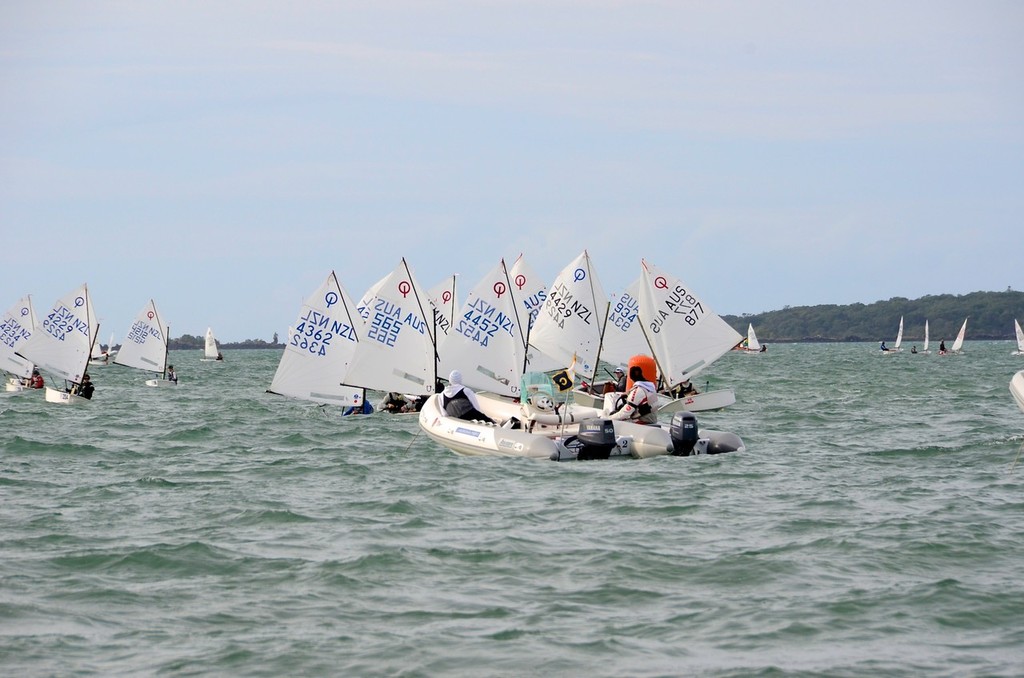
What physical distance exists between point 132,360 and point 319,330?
24298mm

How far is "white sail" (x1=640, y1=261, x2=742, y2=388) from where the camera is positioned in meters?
32.5

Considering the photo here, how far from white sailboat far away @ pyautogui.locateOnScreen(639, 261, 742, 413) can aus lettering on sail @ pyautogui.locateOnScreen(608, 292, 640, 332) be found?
236 cm

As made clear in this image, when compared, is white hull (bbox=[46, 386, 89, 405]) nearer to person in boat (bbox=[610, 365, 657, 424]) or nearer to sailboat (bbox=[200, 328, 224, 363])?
person in boat (bbox=[610, 365, 657, 424])

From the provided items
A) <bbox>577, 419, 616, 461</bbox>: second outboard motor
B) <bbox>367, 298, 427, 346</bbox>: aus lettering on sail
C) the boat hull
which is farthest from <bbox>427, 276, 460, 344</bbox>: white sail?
the boat hull

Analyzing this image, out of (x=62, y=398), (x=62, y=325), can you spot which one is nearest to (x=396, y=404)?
(x=62, y=398)

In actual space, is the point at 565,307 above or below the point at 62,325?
above

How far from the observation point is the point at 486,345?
25766mm

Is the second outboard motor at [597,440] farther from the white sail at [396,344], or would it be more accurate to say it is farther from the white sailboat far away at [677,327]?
the white sailboat far away at [677,327]

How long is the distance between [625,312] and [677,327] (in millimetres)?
2827

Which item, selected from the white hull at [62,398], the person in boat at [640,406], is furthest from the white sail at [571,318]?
the white hull at [62,398]

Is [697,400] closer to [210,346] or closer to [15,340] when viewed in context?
[15,340]

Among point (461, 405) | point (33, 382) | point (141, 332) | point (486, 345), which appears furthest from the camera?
point (141, 332)

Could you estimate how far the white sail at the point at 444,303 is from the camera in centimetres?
3419

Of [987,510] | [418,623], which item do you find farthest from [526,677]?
[987,510]
